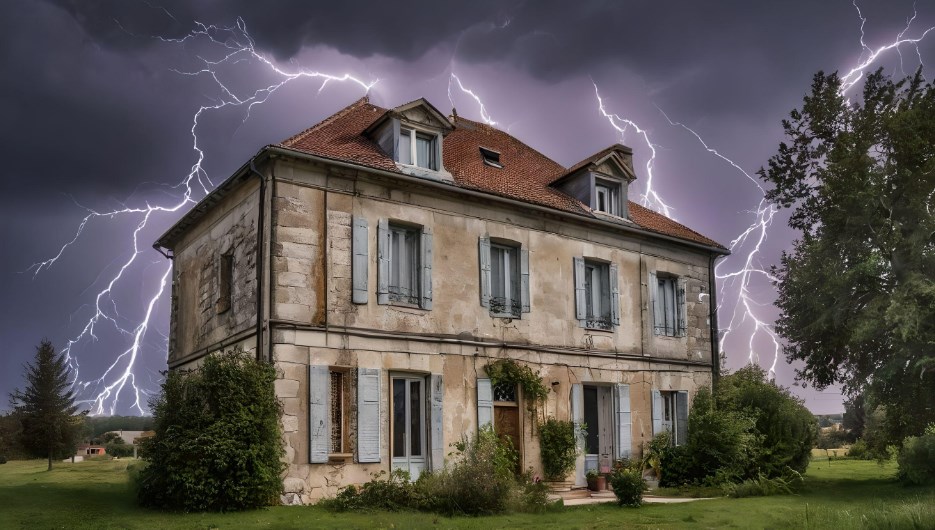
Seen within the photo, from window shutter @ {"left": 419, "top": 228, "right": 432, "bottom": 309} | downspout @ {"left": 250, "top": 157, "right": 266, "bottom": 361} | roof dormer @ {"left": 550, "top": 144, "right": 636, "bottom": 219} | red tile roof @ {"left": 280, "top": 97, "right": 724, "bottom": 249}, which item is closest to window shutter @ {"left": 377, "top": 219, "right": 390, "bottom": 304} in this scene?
window shutter @ {"left": 419, "top": 228, "right": 432, "bottom": 309}

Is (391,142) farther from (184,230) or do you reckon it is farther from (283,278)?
(184,230)

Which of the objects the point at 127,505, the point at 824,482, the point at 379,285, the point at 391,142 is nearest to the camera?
the point at 127,505

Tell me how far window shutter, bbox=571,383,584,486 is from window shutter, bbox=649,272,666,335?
3354 millimetres

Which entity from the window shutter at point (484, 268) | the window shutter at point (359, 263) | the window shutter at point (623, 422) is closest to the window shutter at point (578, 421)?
the window shutter at point (623, 422)

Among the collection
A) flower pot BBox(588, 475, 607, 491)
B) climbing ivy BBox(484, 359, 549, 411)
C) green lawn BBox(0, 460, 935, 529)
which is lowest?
flower pot BBox(588, 475, 607, 491)

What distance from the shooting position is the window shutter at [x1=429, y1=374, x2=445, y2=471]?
51.8 feet

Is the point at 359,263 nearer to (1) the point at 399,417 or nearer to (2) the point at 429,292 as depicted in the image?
(2) the point at 429,292

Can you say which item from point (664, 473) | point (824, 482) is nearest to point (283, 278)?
point (664, 473)

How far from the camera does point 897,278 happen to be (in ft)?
66.5

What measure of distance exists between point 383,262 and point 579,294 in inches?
213

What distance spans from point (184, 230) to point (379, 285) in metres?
6.69

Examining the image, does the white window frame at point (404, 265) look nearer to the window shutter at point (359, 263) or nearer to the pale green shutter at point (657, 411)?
the window shutter at point (359, 263)

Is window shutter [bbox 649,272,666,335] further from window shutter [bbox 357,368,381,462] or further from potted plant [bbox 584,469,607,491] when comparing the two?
window shutter [bbox 357,368,381,462]

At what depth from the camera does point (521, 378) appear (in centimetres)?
1725
